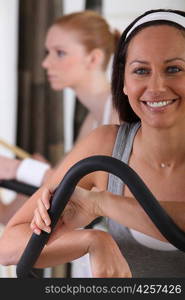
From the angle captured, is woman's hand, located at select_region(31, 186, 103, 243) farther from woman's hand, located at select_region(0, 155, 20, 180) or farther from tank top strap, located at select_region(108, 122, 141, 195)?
woman's hand, located at select_region(0, 155, 20, 180)

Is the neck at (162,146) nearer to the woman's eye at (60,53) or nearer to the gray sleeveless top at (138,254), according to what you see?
the gray sleeveless top at (138,254)

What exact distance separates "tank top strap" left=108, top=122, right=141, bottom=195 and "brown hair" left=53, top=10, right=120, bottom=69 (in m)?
0.58

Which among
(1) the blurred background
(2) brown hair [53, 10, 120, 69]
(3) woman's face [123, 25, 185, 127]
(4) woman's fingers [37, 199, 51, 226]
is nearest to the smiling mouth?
(3) woman's face [123, 25, 185, 127]

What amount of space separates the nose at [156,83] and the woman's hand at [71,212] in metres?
0.11

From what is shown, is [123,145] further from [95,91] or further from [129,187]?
[95,91]

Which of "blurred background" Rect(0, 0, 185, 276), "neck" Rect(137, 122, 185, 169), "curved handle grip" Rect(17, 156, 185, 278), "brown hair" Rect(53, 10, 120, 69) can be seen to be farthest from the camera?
"blurred background" Rect(0, 0, 185, 276)

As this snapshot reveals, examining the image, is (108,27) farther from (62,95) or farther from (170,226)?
(170,226)

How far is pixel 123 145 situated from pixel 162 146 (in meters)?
0.04

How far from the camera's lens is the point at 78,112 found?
1414mm

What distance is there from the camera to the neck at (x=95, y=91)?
1.23 metres

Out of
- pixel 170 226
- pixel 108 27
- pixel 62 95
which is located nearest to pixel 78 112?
pixel 62 95

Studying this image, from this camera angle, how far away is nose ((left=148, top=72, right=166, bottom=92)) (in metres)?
0.52

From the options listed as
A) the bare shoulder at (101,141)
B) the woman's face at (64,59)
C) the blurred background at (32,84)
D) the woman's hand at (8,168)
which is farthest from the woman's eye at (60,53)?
the bare shoulder at (101,141)

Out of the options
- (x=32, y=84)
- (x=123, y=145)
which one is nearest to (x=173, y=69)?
(x=123, y=145)
